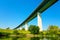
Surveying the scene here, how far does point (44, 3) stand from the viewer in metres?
20.0

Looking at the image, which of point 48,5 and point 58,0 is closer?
point 58,0

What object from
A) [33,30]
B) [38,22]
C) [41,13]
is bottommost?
[33,30]

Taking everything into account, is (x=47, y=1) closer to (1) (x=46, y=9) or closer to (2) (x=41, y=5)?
(2) (x=41, y=5)

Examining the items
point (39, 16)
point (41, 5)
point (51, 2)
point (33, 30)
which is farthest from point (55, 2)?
point (39, 16)

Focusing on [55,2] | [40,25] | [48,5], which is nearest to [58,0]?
[55,2]

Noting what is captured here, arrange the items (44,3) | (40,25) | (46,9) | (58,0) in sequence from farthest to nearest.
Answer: (40,25) < (46,9) < (44,3) < (58,0)

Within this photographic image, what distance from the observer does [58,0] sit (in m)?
18.7

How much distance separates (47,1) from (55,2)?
998mm

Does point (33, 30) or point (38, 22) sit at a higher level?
point (38, 22)

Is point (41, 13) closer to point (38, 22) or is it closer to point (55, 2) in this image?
point (38, 22)

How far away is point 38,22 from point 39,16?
1.04 metres

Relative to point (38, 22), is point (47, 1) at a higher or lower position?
higher

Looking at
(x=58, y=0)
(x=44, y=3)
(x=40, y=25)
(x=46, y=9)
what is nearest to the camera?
(x=58, y=0)

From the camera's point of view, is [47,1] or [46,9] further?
[46,9]
